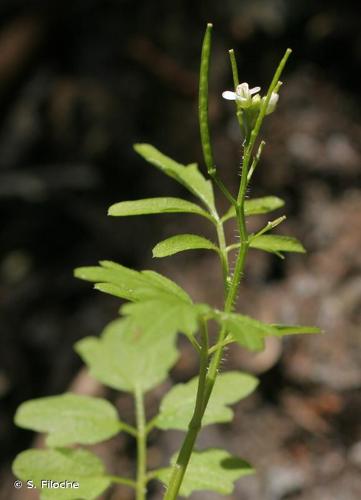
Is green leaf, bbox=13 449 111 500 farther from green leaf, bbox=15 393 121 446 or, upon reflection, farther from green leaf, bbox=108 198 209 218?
green leaf, bbox=108 198 209 218

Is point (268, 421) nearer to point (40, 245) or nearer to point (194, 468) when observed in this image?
point (194, 468)

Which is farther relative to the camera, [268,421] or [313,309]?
[313,309]

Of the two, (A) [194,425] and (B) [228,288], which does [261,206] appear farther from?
(A) [194,425]

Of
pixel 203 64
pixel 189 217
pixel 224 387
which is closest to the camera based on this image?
pixel 203 64

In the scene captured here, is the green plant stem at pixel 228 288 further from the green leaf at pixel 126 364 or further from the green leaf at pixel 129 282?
the green leaf at pixel 126 364

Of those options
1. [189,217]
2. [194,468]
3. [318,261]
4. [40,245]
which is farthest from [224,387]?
[40,245]

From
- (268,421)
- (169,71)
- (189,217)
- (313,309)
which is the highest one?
(169,71)

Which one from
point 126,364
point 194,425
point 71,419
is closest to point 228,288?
point 194,425
